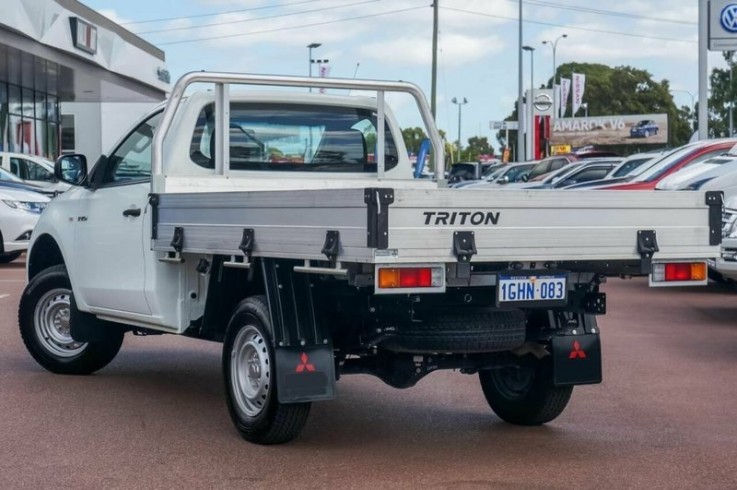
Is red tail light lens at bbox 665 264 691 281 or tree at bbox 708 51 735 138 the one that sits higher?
tree at bbox 708 51 735 138

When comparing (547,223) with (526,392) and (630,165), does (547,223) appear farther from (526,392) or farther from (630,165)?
(630,165)

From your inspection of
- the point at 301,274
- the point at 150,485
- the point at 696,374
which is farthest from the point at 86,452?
the point at 696,374

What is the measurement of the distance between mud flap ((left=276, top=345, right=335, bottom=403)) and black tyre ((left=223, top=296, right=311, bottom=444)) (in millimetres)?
128

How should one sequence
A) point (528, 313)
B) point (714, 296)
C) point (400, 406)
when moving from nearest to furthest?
1. point (528, 313)
2. point (400, 406)
3. point (714, 296)

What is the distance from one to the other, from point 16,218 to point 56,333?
10042 mm

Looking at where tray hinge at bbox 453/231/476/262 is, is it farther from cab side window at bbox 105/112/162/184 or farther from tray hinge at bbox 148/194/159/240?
cab side window at bbox 105/112/162/184

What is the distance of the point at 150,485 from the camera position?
5.90 meters

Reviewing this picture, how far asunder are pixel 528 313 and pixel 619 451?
925 millimetres

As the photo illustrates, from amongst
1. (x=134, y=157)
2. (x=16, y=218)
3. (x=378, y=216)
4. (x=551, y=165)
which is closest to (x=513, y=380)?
(x=378, y=216)

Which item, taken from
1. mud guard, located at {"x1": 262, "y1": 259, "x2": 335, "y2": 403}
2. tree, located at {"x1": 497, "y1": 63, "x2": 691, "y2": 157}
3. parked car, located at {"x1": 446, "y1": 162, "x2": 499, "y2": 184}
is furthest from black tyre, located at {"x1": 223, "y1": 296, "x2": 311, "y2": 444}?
tree, located at {"x1": 497, "y1": 63, "x2": 691, "y2": 157}

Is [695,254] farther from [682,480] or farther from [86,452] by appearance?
[86,452]

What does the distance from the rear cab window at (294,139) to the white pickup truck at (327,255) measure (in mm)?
12

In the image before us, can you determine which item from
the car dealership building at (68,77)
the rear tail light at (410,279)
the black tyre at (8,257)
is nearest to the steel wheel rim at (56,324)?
the rear tail light at (410,279)

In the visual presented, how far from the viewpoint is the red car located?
18.6 metres
